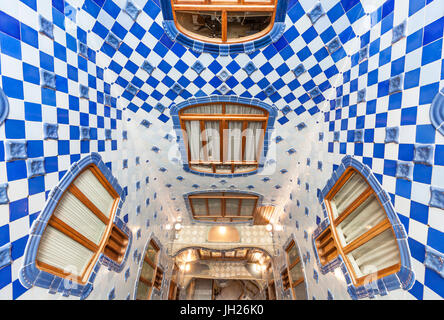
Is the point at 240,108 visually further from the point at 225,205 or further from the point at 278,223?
the point at 278,223

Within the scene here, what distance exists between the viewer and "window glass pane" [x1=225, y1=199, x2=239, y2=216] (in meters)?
5.64

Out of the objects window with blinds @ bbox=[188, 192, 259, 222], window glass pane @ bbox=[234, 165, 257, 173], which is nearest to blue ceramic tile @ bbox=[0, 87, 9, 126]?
window glass pane @ bbox=[234, 165, 257, 173]

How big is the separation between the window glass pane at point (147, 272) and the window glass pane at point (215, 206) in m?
2.38

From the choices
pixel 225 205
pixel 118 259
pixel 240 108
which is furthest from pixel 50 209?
pixel 225 205

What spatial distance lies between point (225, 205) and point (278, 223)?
1995 mm

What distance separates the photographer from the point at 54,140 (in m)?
1.92

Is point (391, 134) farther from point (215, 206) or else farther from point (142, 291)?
point (142, 291)

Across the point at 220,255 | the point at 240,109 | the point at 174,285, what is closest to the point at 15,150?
the point at 240,109

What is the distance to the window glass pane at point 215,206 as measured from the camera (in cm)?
566

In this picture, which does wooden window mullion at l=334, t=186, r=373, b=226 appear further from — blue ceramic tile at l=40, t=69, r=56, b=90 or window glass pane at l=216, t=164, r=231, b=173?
blue ceramic tile at l=40, t=69, r=56, b=90

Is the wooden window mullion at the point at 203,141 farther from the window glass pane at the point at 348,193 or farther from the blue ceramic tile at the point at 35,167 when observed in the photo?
the window glass pane at the point at 348,193

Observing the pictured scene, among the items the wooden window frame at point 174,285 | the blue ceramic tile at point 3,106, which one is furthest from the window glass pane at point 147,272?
the blue ceramic tile at point 3,106

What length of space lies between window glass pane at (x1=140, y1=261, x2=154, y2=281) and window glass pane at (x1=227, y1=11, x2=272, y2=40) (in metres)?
5.19

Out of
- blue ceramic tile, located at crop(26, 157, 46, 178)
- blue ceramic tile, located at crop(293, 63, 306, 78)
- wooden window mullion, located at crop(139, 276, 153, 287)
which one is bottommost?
wooden window mullion, located at crop(139, 276, 153, 287)
